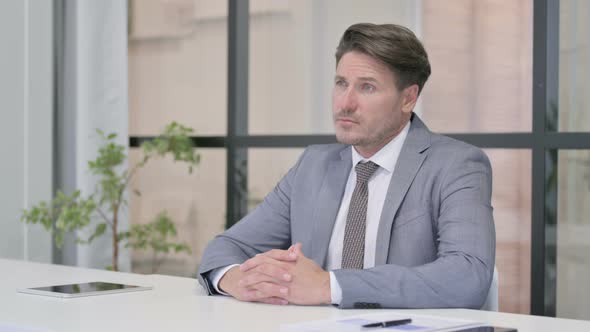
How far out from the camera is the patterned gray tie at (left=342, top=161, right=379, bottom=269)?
8.56 feet

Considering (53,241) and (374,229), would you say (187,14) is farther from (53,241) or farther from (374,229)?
(374,229)

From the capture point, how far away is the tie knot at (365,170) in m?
2.71

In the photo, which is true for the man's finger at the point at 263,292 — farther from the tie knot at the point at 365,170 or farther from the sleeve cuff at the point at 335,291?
the tie knot at the point at 365,170

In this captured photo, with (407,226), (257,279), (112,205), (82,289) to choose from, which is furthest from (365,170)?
(112,205)

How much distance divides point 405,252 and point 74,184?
2921mm

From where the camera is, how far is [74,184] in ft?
16.0

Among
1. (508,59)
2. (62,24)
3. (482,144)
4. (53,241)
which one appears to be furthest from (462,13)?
(53,241)

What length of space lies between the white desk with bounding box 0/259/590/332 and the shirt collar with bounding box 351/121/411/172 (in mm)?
757

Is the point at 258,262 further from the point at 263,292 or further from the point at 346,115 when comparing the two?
the point at 346,115

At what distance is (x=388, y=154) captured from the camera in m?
2.73

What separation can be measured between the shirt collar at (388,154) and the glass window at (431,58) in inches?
42.3

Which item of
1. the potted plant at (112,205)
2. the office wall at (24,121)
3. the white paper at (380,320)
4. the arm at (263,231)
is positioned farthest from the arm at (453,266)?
the office wall at (24,121)

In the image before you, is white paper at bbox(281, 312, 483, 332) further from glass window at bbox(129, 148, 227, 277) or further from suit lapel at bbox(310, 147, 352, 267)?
glass window at bbox(129, 148, 227, 277)

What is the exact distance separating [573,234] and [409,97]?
3.95ft
